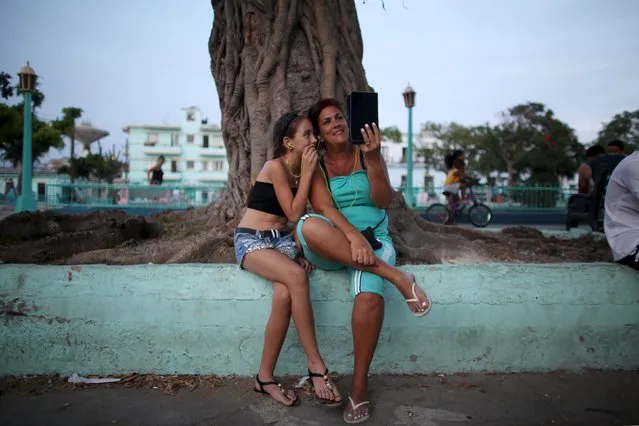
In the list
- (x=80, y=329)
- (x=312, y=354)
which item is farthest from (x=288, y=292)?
(x=80, y=329)

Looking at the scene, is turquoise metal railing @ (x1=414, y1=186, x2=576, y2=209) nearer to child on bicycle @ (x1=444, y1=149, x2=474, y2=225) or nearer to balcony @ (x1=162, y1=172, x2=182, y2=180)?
child on bicycle @ (x1=444, y1=149, x2=474, y2=225)

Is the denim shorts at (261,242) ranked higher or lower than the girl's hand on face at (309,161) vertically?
lower

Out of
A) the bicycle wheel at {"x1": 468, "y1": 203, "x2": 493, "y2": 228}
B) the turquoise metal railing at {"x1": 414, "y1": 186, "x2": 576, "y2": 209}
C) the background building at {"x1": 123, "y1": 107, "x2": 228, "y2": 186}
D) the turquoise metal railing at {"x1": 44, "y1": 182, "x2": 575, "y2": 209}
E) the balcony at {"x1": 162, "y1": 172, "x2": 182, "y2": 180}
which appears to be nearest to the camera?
the bicycle wheel at {"x1": 468, "y1": 203, "x2": 493, "y2": 228}

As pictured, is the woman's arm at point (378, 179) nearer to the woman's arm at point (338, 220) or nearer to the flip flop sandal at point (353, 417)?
the woman's arm at point (338, 220)

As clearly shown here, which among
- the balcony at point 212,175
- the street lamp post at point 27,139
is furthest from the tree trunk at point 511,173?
the balcony at point 212,175

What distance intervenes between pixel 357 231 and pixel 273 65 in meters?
2.10

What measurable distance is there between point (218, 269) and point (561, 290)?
206 centimetres

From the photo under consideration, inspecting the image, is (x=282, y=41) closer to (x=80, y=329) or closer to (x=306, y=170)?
(x=306, y=170)

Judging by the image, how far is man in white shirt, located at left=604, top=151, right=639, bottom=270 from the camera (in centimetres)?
284

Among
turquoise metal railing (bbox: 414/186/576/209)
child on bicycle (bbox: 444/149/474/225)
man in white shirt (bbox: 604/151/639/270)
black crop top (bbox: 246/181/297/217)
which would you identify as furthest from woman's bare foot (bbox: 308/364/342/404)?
turquoise metal railing (bbox: 414/186/576/209)

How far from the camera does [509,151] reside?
32.6 metres

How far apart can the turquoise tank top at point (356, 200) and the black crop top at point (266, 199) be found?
28 cm

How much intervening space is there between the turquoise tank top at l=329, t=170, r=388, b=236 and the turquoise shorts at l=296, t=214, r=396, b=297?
0.11m

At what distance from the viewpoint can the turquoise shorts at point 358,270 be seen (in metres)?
2.48
